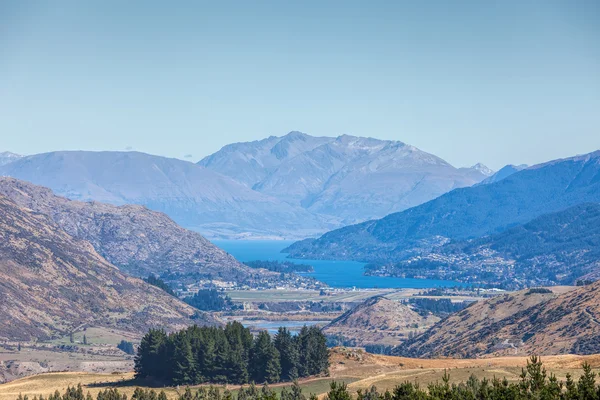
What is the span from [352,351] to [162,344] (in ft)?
81.1

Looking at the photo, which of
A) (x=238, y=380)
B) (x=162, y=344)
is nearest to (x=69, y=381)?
(x=162, y=344)

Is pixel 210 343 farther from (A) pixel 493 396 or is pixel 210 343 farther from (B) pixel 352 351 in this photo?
(A) pixel 493 396

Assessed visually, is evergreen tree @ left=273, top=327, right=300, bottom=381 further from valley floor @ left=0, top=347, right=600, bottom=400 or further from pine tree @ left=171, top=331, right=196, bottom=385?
pine tree @ left=171, top=331, right=196, bottom=385

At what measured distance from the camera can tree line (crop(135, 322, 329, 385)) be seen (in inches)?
4712

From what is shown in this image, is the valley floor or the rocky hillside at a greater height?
the rocky hillside

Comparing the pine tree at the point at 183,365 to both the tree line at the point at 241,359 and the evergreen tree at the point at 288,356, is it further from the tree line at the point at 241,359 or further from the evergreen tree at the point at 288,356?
the evergreen tree at the point at 288,356

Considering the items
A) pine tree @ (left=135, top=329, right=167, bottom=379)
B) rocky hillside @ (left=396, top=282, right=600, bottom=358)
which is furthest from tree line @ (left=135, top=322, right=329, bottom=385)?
rocky hillside @ (left=396, top=282, right=600, bottom=358)

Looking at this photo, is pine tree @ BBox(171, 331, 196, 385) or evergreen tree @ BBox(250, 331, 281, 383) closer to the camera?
evergreen tree @ BBox(250, 331, 281, 383)

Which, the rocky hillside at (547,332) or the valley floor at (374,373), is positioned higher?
the rocky hillside at (547,332)

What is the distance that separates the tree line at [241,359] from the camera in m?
120

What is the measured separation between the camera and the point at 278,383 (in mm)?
118938

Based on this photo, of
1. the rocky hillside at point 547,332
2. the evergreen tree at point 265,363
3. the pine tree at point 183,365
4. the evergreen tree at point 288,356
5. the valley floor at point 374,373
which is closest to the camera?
the valley floor at point 374,373

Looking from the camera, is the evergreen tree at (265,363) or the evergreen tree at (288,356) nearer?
the evergreen tree at (288,356)

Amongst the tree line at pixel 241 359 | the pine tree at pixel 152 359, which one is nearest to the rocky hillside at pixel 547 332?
the tree line at pixel 241 359
